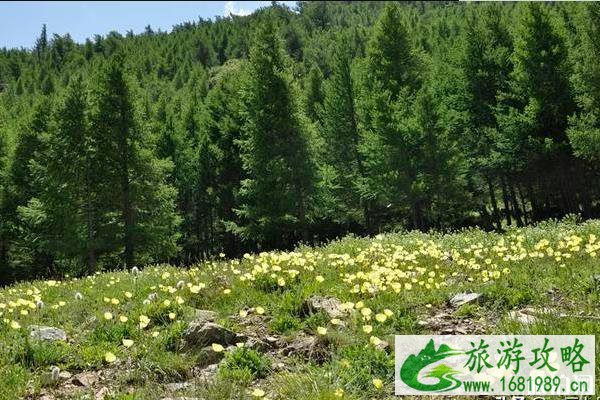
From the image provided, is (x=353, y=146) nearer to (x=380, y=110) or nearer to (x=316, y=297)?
(x=380, y=110)

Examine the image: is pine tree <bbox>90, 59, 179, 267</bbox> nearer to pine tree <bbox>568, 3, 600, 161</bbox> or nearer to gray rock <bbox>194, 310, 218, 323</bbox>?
gray rock <bbox>194, 310, 218, 323</bbox>

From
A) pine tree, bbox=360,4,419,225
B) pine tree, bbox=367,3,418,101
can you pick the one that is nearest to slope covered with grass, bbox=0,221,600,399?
pine tree, bbox=360,4,419,225

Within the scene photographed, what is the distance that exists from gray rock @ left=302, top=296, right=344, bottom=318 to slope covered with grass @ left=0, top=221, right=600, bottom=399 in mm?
31

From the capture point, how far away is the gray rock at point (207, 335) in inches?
211

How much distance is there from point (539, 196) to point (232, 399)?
30.5 meters

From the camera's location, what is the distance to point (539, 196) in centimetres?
3019

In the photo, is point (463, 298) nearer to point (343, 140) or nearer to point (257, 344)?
point (257, 344)

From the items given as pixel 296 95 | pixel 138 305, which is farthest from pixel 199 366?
pixel 296 95

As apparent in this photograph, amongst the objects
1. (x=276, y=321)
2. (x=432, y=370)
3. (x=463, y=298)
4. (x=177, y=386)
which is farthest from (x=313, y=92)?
(x=432, y=370)

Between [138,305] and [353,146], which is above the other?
[353,146]

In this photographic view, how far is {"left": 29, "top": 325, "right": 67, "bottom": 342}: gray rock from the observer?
A: 5531 millimetres

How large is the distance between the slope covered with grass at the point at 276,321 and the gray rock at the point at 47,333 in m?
0.08

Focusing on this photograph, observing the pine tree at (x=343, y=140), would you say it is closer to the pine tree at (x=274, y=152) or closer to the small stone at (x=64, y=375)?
the pine tree at (x=274, y=152)

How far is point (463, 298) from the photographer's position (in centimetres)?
642
